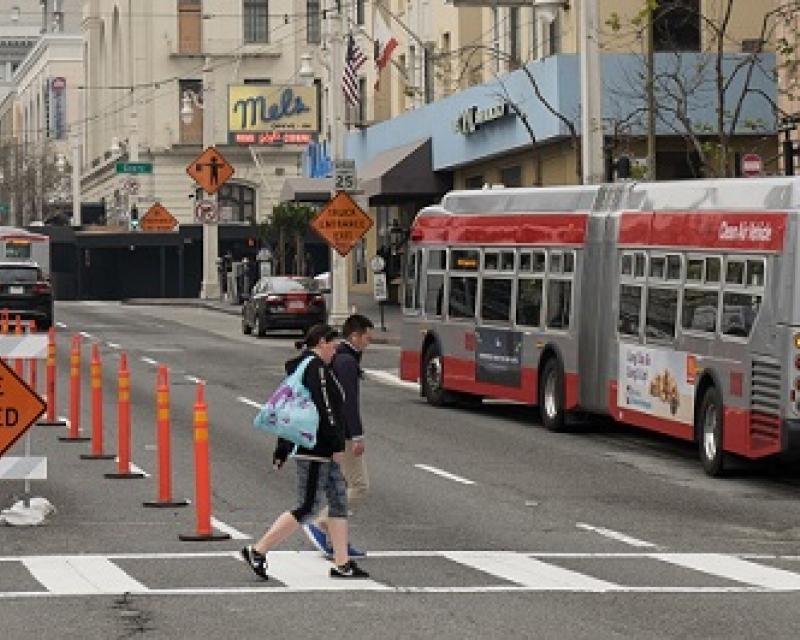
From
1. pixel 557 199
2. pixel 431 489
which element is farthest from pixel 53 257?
pixel 431 489

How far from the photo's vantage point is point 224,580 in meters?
16.1

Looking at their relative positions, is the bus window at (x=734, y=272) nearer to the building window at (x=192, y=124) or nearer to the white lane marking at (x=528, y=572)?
the white lane marking at (x=528, y=572)

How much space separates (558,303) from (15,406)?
1180cm

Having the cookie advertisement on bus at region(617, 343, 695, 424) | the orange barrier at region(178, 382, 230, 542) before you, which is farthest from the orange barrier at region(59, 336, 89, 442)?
the orange barrier at region(178, 382, 230, 542)

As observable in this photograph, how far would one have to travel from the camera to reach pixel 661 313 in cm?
2650

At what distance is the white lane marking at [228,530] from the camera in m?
19.0

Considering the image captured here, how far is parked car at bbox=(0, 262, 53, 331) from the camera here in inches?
2191

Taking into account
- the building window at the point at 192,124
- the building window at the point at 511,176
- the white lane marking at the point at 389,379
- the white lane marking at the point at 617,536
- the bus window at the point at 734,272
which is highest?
the building window at the point at 192,124

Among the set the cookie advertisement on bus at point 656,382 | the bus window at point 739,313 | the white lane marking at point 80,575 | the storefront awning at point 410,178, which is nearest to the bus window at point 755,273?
the bus window at point 739,313

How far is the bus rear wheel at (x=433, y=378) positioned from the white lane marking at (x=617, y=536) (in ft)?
45.7

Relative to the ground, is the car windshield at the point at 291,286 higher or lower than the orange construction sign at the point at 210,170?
lower

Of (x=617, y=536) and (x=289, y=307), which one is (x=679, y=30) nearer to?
(x=289, y=307)

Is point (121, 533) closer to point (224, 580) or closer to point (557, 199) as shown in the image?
point (224, 580)

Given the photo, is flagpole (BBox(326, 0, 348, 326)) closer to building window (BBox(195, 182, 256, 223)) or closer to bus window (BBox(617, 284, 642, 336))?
bus window (BBox(617, 284, 642, 336))
